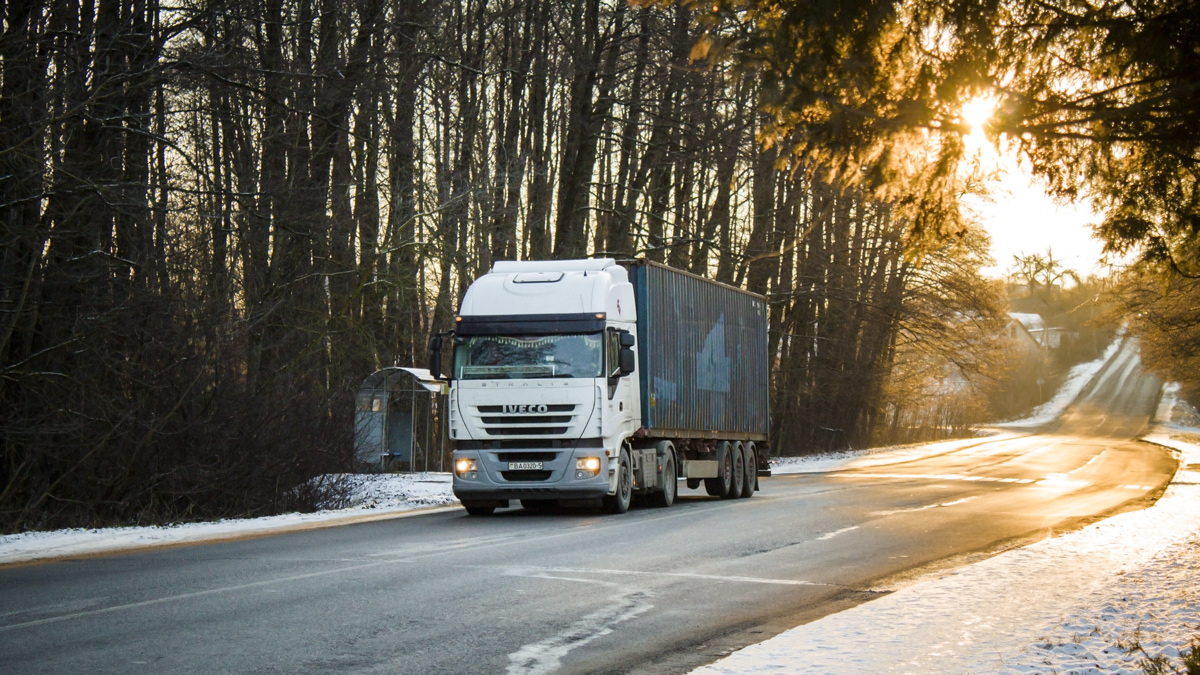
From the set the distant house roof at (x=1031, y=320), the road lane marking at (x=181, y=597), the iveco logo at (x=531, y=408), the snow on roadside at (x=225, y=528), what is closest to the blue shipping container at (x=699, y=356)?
the iveco logo at (x=531, y=408)

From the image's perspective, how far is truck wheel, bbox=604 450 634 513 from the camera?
738 inches

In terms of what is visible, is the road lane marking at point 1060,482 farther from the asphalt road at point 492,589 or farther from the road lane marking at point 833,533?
the road lane marking at point 833,533

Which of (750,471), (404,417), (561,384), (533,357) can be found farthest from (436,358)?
(404,417)

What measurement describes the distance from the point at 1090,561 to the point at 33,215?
40.2 feet

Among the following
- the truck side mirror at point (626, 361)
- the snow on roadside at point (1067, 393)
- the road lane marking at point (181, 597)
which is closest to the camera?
the road lane marking at point (181, 597)

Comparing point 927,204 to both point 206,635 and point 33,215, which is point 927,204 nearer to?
point 206,635

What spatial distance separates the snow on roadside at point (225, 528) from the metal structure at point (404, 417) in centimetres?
484

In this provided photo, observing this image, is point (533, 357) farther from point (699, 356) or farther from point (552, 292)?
point (699, 356)

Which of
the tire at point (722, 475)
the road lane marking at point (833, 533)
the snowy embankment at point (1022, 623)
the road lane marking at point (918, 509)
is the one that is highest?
the tire at point (722, 475)

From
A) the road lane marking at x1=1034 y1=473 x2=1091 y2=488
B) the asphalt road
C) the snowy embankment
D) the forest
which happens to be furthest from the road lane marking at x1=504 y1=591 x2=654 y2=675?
the road lane marking at x1=1034 y1=473 x2=1091 y2=488

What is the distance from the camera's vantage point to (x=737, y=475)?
23.9 metres

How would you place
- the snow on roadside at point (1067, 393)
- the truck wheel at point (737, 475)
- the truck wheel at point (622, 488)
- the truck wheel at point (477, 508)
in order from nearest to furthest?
the truck wheel at point (622, 488) → the truck wheel at point (477, 508) → the truck wheel at point (737, 475) → the snow on roadside at point (1067, 393)

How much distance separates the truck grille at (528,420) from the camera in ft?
59.1

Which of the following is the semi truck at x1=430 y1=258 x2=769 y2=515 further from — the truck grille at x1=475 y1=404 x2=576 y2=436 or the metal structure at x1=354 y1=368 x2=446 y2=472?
the metal structure at x1=354 y1=368 x2=446 y2=472
